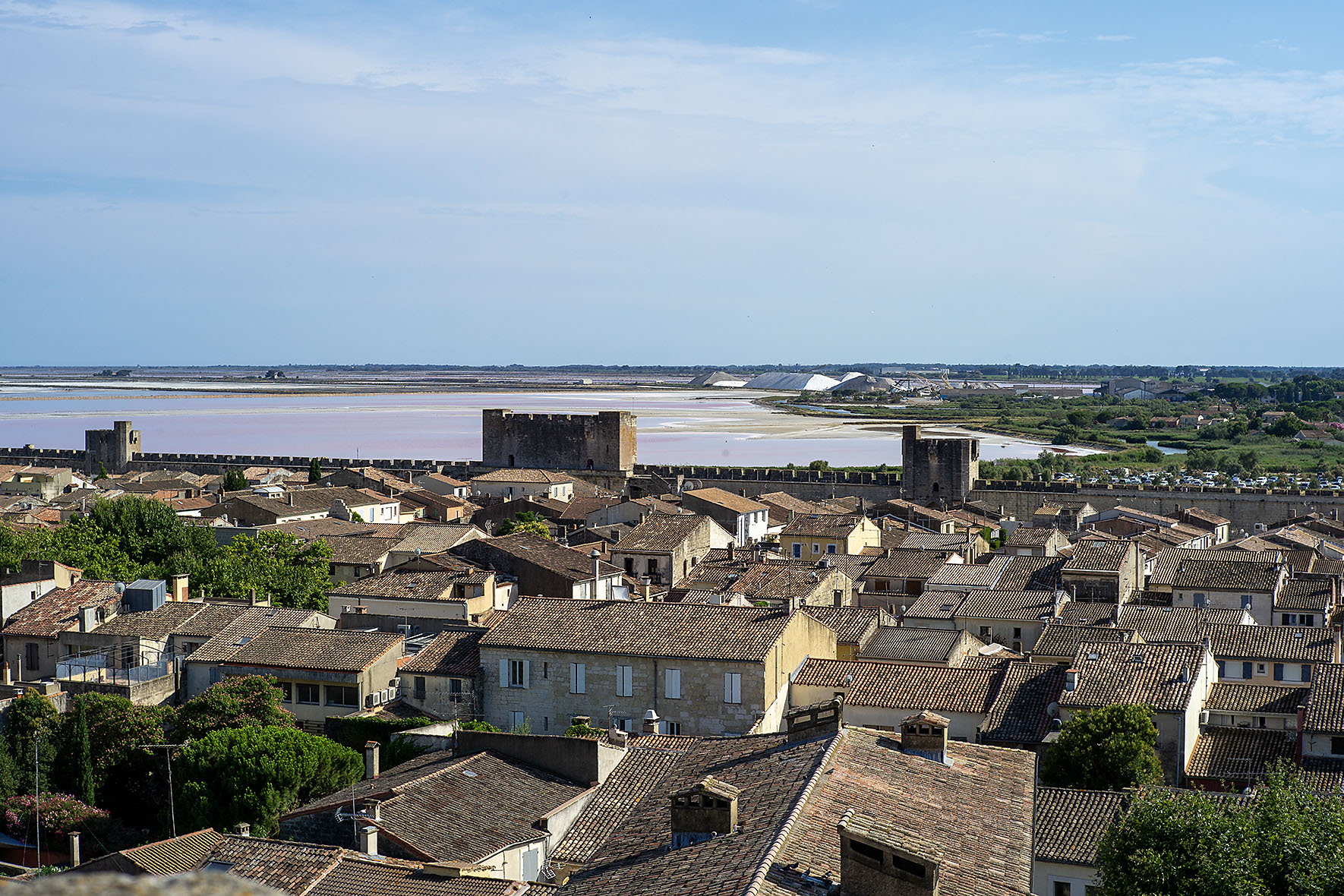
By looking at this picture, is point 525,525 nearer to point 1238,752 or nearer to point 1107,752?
point 1238,752

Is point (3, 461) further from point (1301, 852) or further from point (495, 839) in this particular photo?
point (1301, 852)

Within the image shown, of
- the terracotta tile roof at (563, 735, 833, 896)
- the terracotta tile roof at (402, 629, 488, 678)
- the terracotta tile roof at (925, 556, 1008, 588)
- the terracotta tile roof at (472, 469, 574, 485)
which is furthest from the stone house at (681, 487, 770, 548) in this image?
the terracotta tile roof at (563, 735, 833, 896)

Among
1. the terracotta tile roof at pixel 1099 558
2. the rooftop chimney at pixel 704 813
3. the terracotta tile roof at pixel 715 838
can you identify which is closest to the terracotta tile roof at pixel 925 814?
the terracotta tile roof at pixel 715 838

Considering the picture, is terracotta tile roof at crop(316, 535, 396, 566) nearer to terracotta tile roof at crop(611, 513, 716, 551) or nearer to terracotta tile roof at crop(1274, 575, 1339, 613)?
terracotta tile roof at crop(611, 513, 716, 551)

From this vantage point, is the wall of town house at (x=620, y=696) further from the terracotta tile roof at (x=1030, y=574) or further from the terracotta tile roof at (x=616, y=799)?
the terracotta tile roof at (x=1030, y=574)

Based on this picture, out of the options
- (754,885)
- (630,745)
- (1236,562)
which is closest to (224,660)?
(630,745)

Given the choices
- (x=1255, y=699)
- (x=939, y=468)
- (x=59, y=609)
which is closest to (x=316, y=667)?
(x=59, y=609)
